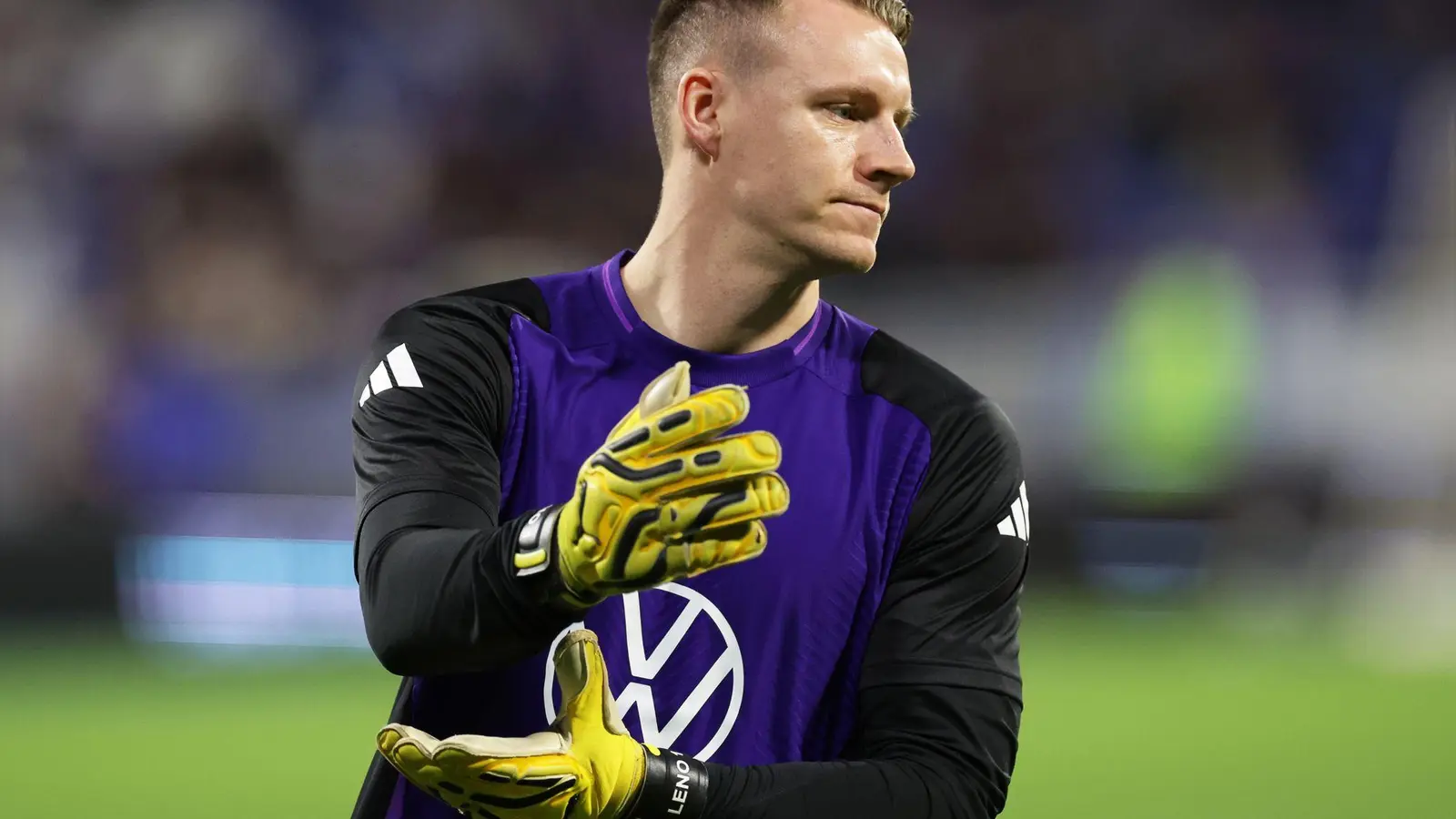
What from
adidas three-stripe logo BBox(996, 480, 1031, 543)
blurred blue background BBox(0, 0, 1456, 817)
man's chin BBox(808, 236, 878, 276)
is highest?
blurred blue background BBox(0, 0, 1456, 817)

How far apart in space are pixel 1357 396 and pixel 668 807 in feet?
27.3

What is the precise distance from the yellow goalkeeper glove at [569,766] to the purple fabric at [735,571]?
225 millimetres

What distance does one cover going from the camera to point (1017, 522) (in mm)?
2998

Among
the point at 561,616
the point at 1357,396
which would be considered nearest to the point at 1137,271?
the point at 1357,396

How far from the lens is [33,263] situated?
32.1ft

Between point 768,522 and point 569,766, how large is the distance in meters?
0.65

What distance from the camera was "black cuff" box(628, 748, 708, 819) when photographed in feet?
7.97

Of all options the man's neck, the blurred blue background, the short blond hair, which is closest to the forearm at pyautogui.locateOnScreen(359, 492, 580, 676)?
the man's neck

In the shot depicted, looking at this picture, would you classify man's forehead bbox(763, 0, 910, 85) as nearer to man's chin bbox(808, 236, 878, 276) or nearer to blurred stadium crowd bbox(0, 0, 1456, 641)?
man's chin bbox(808, 236, 878, 276)

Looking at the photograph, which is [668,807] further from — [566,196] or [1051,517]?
[566,196]

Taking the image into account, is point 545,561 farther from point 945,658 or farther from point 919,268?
point 919,268

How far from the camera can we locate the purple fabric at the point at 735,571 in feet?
8.84

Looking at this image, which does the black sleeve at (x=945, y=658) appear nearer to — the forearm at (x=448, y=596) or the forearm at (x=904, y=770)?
the forearm at (x=904, y=770)

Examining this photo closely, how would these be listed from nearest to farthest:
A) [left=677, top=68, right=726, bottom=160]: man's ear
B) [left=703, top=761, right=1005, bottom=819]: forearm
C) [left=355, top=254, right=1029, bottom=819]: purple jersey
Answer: [left=703, top=761, right=1005, bottom=819]: forearm
[left=355, top=254, right=1029, bottom=819]: purple jersey
[left=677, top=68, right=726, bottom=160]: man's ear
